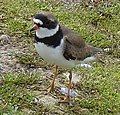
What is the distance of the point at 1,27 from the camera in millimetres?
7703

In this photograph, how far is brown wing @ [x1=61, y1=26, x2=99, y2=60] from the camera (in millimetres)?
5570

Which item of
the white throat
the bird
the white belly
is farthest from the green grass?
the white throat

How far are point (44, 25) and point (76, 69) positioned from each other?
175cm

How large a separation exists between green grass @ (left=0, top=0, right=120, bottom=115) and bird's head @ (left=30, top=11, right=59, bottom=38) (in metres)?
0.80

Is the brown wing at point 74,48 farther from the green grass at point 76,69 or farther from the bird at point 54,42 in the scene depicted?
the green grass at point 76,69

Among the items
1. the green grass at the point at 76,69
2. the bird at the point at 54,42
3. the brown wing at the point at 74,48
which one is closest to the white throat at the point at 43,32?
the bird at the point at 54,42

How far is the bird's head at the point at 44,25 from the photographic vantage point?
17.1ft

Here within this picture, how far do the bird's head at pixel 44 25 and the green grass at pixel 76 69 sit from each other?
80 cm

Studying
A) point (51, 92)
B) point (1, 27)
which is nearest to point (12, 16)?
point (1, 27)

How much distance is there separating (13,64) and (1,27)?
133cm

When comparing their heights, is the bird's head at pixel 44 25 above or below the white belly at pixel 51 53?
above

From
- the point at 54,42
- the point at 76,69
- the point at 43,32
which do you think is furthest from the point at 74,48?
the point at 76,69

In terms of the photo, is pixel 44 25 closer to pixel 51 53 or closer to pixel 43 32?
pixel 43 32

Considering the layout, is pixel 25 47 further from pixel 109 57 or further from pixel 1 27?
pixel 109 57
